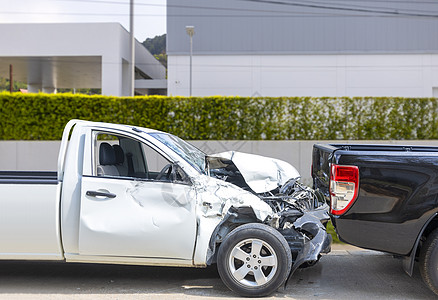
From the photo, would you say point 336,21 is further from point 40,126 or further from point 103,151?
point 103,151

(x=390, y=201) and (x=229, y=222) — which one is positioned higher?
(x=390, y=201)

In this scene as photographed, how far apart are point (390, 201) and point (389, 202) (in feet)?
0.05

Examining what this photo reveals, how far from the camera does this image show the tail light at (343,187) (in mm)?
4395

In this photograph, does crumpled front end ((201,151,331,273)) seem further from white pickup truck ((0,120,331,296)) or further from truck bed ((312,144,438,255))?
truck bed ((312,144,438,255))

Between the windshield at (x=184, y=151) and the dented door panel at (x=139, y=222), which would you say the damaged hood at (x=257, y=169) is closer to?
the windshield at (x=184, y=151)

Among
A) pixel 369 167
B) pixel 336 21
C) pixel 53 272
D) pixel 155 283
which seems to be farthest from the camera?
pixel 336 21

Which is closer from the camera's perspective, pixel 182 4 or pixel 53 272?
pixel 53 272

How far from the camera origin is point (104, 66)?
24719mm

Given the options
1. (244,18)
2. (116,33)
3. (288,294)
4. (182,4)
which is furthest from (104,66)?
(288,294)

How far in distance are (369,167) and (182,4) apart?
72.1 feet

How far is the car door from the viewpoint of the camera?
4547 mm

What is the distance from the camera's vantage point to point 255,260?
4.53 m

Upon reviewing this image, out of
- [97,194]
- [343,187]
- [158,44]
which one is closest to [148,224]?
[97,194]

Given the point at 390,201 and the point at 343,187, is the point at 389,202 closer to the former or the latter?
the point at 390,201
